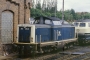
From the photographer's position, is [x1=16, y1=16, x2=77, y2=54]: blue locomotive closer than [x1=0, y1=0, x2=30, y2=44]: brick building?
Yes

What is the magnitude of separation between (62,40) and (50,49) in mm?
1796

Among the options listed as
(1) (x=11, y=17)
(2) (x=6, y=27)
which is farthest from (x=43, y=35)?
(2) (x=6, y=27)

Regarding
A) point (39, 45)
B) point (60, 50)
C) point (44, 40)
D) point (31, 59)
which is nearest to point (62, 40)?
point (60, 50)

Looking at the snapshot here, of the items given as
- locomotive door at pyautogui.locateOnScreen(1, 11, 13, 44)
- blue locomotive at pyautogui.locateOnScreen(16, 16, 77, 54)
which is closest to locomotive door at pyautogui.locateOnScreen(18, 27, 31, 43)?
blue locomotive at pyautogui.locateOnScreen(16, 16, 77, 54)

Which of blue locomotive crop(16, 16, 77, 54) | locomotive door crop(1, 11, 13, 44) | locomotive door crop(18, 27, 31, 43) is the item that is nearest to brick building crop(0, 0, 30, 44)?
locomotive door crop(1, 11, 13, 44)

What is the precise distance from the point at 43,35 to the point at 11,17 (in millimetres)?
2649

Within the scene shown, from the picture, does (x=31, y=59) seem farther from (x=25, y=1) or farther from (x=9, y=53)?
(x=25, y=1)

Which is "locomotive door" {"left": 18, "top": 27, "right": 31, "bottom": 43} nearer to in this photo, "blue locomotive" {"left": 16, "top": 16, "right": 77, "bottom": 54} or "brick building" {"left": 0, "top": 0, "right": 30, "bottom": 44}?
"blue locomotive" {"left": 16, "top": 16, "right": 77, "bottom": 54}

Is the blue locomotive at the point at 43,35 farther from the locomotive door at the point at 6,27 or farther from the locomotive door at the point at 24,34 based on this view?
the locomotive door at the point at 6,27

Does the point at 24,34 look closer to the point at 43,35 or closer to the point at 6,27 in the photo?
the point at 6,27

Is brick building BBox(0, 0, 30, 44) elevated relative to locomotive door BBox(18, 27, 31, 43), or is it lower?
elevated

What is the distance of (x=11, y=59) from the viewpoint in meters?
14.7

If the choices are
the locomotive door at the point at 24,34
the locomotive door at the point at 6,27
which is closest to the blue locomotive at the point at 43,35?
the locomotive door at the point at 24,34

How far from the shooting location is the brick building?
16.1m
